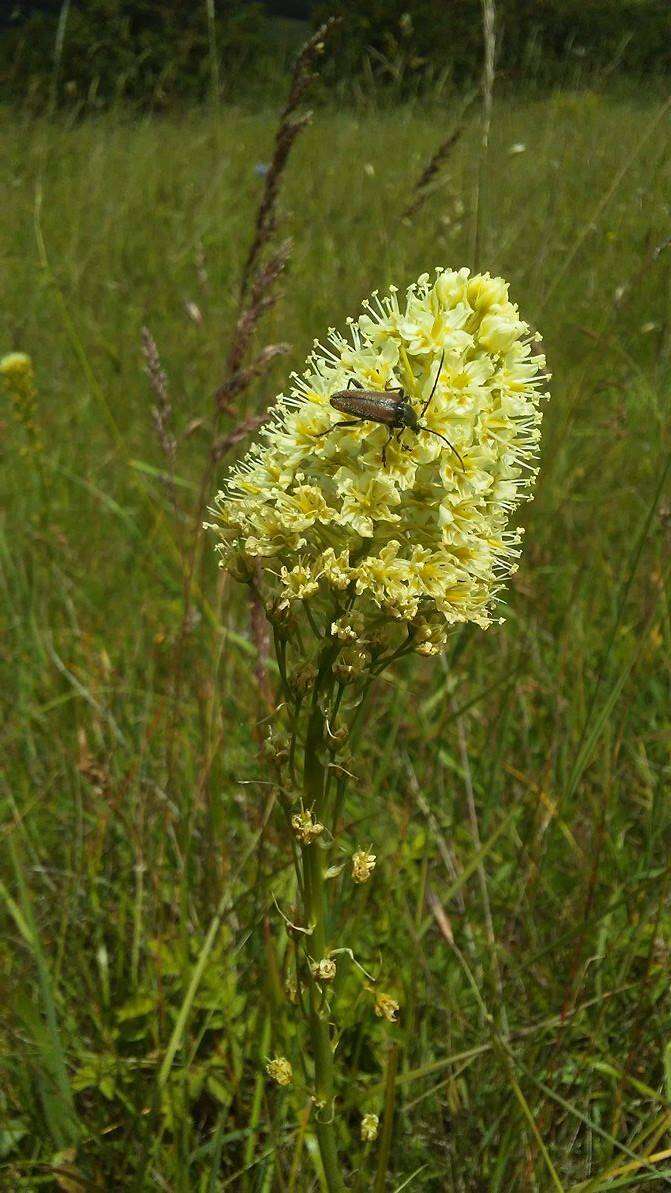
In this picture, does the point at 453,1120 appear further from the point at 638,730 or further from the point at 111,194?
the point at 111,194

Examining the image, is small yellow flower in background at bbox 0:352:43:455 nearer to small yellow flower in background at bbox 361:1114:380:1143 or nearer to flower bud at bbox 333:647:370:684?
flower bud at bbox 333:647:370:684

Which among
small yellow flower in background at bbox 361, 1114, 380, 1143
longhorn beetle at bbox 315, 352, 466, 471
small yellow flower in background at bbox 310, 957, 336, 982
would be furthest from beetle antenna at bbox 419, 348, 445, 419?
small yellow flower in background at bbox 361, 1114, 380, 1143

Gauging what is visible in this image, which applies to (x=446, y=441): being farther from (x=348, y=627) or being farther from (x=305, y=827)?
(x=305, y=827)

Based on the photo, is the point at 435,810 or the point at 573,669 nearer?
the point at 435,810

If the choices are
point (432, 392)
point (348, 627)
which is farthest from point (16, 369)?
point (348, 627)

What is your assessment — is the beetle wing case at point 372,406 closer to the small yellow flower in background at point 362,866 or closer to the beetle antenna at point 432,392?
the beetle antenna at point 432,392

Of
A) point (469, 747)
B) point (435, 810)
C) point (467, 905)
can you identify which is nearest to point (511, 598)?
point (469, 747)
